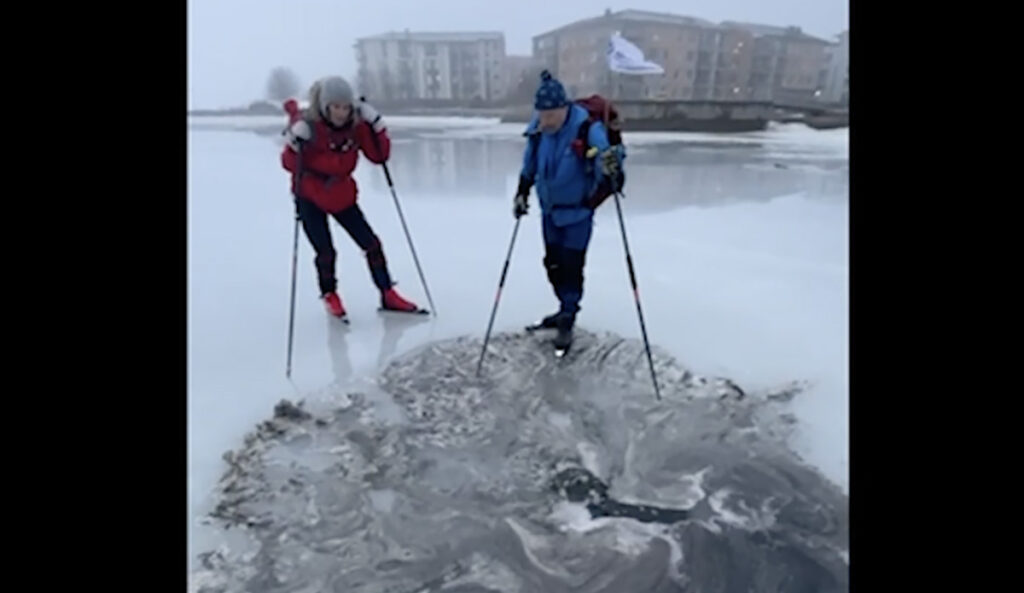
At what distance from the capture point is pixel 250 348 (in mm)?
4812

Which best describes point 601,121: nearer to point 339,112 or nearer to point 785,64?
point 339,112

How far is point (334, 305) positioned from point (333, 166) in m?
1.02

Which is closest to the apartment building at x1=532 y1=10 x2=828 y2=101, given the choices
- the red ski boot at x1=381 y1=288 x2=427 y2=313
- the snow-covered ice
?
the snow-covered ice

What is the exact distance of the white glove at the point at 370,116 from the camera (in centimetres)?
479

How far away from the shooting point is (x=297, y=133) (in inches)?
184

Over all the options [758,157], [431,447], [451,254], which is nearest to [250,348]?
[431,447]

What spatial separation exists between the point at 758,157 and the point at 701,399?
9.61m

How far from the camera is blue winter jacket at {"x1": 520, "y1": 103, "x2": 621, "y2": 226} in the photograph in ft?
14.2

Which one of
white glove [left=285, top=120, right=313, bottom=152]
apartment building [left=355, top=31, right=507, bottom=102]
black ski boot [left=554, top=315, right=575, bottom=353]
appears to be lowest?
black ski boot [left=554, top=315, right=575, bottom=353]

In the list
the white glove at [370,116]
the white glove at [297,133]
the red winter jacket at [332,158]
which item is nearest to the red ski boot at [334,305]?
the red winter jacket at [332,158]

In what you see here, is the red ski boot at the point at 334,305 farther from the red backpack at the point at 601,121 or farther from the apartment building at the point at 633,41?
the apartment building at the point at 633,41

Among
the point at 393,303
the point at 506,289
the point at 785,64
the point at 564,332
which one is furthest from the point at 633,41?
the point at 564,332

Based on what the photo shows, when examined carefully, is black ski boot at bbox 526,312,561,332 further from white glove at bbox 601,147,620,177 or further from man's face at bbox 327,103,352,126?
man's face at bbox 327,103,352,126

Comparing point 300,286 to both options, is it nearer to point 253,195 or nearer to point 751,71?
point 253,195
